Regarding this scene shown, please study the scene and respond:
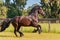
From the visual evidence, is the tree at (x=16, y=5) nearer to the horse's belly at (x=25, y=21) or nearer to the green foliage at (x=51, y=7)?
the green foliage at (x=51, y=7)

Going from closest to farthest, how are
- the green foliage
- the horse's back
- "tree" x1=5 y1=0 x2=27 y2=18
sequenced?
the horse's back < the green foliage < "tree" x1=5 y1=0 x2=27 y2=18

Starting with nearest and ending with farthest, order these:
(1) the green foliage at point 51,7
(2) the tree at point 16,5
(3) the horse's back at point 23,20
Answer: (3) the horse's back at point 23,20, (1) the green foliage at point 51,7, (2) the tree at point 16,5

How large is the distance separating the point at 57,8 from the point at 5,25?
1586 inches

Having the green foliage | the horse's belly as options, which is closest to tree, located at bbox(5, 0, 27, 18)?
the green foliage

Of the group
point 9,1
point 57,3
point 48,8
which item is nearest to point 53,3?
point 57,3

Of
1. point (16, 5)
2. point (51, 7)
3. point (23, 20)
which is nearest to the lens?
point (23, 20)

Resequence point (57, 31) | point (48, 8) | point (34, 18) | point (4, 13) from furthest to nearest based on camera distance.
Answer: point (4, 13) < point (48, 8) < point (57, 31) < point (34, 18)

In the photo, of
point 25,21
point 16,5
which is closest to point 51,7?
point 16,5

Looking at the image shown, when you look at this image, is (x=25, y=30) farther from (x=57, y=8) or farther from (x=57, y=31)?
(x=57, y=8)

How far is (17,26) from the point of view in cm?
1382

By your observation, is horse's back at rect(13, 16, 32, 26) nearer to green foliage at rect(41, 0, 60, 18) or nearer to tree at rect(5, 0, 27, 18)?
green foliage at rect(41, 0, 60, 18)

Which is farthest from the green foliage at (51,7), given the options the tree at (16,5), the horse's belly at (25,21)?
the horse's belly at (25,21)

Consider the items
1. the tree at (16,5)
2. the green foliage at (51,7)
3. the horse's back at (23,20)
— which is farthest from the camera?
the tree at (16,5)

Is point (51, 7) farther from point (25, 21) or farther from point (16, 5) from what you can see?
point (25, 21)
